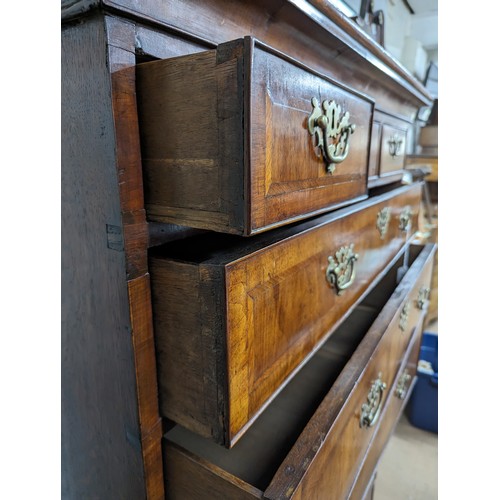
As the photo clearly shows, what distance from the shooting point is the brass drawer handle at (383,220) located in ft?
2.57

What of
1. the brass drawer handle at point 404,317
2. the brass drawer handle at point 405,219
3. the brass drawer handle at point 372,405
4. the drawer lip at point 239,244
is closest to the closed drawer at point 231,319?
the drawer lip at point 239,244

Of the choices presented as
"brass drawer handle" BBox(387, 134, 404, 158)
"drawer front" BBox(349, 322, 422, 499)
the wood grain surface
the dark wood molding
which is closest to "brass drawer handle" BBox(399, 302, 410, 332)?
"drawer front" BBox(349, 322, 422, 499)

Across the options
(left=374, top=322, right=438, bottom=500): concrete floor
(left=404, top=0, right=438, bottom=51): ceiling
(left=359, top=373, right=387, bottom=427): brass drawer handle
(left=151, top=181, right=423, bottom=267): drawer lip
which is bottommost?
(left=374, top=322, right=438, bottom=500): concrete floor

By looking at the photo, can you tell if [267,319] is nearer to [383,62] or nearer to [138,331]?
[138,331]

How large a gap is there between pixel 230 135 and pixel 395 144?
0.76 meters

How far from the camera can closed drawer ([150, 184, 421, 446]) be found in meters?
0.35

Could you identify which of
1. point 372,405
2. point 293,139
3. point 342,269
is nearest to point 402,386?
point 372,405

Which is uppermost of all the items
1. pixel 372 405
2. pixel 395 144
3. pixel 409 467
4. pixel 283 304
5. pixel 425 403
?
pixel 395 144

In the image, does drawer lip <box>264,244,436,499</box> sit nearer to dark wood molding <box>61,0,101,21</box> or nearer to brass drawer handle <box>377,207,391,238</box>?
brass drawer handle <box>377,207,391,238</box>

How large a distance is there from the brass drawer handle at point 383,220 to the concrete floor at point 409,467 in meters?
0.81

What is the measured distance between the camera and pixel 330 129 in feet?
1.47

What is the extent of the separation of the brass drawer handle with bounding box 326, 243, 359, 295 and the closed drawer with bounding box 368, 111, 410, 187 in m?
0.24

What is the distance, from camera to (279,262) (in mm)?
415

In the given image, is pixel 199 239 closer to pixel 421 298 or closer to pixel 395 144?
pixel 395 144
